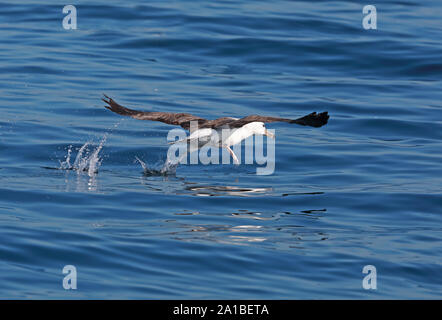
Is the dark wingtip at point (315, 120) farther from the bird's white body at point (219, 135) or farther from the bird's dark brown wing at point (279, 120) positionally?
the bird's white body at point (219, 135)

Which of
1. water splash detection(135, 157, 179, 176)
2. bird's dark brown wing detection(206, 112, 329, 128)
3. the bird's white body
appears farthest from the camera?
water splash detection(135, 157, 179, 176)

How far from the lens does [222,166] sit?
14906 millimetres

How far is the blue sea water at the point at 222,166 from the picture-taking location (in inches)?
388

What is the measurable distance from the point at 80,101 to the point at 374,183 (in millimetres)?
7059

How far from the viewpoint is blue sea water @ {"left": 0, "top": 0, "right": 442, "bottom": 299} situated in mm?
9852

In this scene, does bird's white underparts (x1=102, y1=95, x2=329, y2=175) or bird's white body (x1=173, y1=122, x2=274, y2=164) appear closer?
bird's white underparts (x1=102, y1=95, x2=329, y2=175)

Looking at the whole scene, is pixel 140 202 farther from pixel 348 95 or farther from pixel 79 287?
pixel 348 95

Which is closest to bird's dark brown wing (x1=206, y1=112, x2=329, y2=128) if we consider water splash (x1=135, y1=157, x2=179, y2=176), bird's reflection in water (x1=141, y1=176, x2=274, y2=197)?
bird's reflection in water (x1=141, y1=176, x2=274, y2=197)

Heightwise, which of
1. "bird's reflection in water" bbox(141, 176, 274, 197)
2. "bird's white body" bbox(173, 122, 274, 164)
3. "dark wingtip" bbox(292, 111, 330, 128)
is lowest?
"bird's reflection in water" bbox(141, 176, 274, 197)

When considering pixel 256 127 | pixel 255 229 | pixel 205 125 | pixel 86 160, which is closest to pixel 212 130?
pixel 205 125
